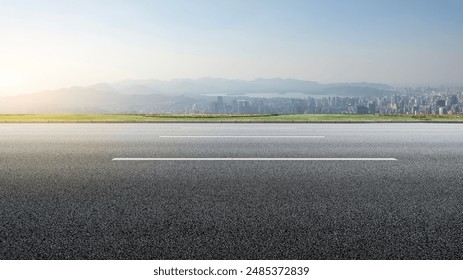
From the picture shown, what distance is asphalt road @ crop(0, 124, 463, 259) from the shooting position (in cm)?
384

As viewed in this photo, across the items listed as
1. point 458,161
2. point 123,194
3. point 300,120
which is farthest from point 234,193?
point 300,120

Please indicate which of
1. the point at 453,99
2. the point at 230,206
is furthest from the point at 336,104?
the point at 230,206

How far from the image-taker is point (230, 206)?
16.6 ft

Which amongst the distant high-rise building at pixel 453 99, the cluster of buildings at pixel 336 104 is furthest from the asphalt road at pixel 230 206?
the distant high-rise building at pixel 453 99

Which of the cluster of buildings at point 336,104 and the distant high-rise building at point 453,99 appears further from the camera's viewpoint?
the distant high-rise building at point 453,99

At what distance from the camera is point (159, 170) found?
7.16 m

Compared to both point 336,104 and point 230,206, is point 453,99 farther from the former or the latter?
point 230,206

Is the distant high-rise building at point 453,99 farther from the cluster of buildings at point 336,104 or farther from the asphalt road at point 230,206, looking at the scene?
the asphalt road at point 230,206

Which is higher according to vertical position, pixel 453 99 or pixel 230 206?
→ pixel 453 99

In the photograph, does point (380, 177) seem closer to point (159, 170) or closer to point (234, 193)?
point (234, 193)

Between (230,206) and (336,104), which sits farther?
(336,104)

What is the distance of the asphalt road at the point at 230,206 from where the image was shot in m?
3.84

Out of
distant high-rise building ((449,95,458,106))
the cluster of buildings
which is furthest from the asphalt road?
distant high-rise building ((449,95,458,106))

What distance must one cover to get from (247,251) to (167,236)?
78 centimetres
